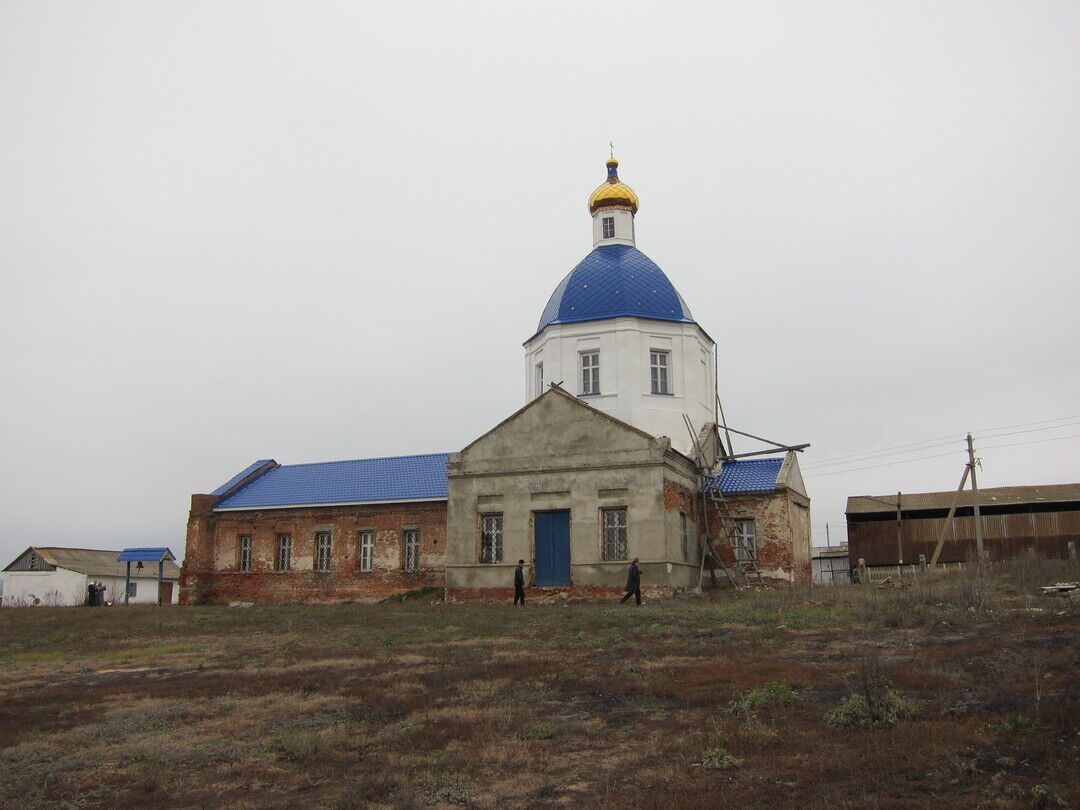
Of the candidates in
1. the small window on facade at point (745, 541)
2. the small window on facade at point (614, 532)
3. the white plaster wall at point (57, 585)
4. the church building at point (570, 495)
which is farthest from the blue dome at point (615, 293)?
the white plaster wall at point (57, 585)

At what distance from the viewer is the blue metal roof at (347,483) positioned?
108ft

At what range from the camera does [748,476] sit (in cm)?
2936

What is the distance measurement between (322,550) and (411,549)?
3.53 meters

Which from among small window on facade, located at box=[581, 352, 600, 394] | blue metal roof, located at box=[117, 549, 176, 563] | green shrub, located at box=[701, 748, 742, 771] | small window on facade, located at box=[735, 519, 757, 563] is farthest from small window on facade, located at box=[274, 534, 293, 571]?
green shrub, located at box=[701, 748, 742, 771]

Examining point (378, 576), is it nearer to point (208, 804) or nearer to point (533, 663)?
point (533, 663)

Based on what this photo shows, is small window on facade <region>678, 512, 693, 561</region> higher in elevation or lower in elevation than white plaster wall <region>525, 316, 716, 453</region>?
lower

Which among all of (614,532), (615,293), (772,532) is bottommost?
(772,532)

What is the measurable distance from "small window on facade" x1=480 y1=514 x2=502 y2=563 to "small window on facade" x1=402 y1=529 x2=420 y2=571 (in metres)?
5.18

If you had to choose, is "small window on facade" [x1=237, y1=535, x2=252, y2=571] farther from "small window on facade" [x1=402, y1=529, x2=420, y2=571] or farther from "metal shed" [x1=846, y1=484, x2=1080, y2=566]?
"metal shed" [x1=846, y1=484, x2=1080, y2=566]

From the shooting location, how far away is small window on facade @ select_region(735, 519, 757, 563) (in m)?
28.3

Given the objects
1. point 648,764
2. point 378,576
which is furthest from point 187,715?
point 378,576

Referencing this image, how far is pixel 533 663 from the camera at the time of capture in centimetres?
1293

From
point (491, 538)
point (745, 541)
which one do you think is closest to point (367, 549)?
point (491, 538)

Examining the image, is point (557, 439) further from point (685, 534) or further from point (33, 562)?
point (33, 562)
